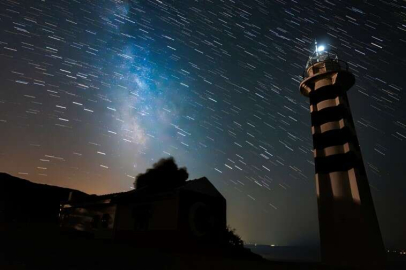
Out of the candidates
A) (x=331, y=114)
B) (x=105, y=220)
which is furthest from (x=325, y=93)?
(x=105, y=220)

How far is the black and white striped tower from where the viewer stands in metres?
13.9

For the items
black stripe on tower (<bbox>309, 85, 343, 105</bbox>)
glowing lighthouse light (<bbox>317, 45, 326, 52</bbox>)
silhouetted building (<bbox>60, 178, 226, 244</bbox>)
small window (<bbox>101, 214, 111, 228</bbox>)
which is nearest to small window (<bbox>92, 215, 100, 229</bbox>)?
silhouetted building (<bbox>60, 178, 226, 244</bbox>)

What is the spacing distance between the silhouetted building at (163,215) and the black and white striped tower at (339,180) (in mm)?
6716

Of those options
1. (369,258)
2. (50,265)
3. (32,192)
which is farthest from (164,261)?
(32,192)

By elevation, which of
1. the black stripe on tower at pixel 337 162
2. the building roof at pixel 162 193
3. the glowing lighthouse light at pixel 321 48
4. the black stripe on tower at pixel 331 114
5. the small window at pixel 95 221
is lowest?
the small window at pixel 95 221

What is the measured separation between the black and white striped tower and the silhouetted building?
6716mm

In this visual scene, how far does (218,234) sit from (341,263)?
23.8ft

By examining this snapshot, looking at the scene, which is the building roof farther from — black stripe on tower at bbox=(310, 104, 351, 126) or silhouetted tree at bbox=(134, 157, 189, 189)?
silhouetted tree at bbox=(134, 157, 189, 189)

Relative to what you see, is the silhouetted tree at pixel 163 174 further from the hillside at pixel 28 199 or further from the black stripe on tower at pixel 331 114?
the black stripe on tower at pixel 331 114

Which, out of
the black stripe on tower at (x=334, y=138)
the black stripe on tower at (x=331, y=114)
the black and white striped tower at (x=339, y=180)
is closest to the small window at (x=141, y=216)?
the black and white striped tower at (x=339, y=180)

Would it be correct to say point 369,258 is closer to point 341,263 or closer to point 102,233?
point 341,263

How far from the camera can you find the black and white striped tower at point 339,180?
13.9m

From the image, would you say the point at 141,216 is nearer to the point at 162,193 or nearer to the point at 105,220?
the point at 162,193

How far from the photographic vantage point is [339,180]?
607 inches
